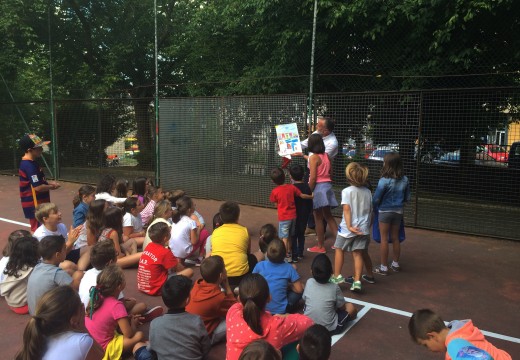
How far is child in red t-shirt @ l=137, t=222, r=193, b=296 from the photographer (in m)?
4.60

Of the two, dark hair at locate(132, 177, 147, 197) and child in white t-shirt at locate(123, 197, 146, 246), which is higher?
dark hair at locate(132, 177, 147, 197)

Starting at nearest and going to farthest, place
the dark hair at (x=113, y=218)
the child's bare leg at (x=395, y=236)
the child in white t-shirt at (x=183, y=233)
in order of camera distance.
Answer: the dark hair at (x=113, y=218)
the child's bare leg at (x=395, y=236)
the child in white t-shirt at (x=183, y=233)

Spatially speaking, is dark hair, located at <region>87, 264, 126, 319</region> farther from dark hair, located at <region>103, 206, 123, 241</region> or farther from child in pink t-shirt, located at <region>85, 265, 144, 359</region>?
dark hair, located at <region>103, 206, 123, 241</region>

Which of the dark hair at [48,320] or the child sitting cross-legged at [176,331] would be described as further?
the child sitting cross-legged at [176,331]

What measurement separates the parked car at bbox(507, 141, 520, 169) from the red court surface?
6.24 ft

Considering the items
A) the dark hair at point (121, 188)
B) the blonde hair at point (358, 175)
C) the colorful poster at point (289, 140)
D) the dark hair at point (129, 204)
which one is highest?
the colorful poster at point (289, 140)

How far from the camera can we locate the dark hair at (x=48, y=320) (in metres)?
2.36

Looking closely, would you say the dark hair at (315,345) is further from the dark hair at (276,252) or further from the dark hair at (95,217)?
the dark hair at (95,217)

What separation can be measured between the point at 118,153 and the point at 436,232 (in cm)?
833

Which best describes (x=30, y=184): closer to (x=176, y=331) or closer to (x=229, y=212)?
(x=229, y=212)

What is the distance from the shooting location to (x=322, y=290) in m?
3.77

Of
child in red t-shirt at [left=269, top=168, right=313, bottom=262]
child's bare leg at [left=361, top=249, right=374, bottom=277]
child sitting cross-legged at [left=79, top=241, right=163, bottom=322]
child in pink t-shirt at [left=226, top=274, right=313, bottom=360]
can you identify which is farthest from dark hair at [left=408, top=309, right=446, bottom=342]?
child in red t-shirt at [left=269, top=168, right=313, bottom=262]

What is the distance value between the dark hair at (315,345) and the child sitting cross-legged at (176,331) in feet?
2.92

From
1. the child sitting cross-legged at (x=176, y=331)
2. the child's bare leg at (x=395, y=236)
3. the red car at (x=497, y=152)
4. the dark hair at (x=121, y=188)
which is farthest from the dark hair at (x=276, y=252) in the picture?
the red car at (x=497, y=152)
